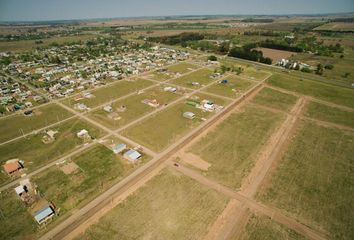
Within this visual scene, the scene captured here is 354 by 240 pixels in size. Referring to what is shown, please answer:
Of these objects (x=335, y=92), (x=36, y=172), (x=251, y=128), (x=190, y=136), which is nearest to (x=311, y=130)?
(x=251, y=128)

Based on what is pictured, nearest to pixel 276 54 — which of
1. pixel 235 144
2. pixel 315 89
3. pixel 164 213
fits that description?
pixel 315 89

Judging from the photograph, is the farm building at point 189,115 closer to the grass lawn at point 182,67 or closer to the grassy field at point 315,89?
the grassy field at point 315,89

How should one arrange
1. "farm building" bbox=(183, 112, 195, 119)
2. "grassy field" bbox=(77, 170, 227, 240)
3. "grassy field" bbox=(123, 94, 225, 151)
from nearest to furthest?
"grassy field" bbox=(77, 170, 227, 240) → "grassy field" bbox=(123, 94, 225, 151) → "farm building" bbox=(183, 112, 195, 119)

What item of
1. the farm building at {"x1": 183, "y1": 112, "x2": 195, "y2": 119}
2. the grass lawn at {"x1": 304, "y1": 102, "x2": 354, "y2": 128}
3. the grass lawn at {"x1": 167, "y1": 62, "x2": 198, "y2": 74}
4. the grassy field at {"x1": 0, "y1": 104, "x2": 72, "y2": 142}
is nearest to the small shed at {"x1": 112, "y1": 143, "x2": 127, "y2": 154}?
the farm building at {"x1": 183, "y1": 112, "x2": 195, "y2": 119}

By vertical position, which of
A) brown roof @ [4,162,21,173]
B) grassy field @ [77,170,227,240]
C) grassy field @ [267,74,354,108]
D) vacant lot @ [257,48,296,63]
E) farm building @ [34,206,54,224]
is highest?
farm building @ [34,206,54,224]

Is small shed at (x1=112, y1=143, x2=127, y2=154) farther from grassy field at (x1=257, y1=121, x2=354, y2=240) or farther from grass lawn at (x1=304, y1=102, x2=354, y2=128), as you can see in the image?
grass lawn at (x1=304, y1=102, x2=354, y2=128)

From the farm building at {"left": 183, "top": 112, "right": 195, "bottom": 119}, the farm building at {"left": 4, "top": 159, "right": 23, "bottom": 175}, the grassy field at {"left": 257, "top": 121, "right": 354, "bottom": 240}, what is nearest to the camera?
the grassy field at {"left": 257, "top": 121, "right": 354, "bottom": 240}
